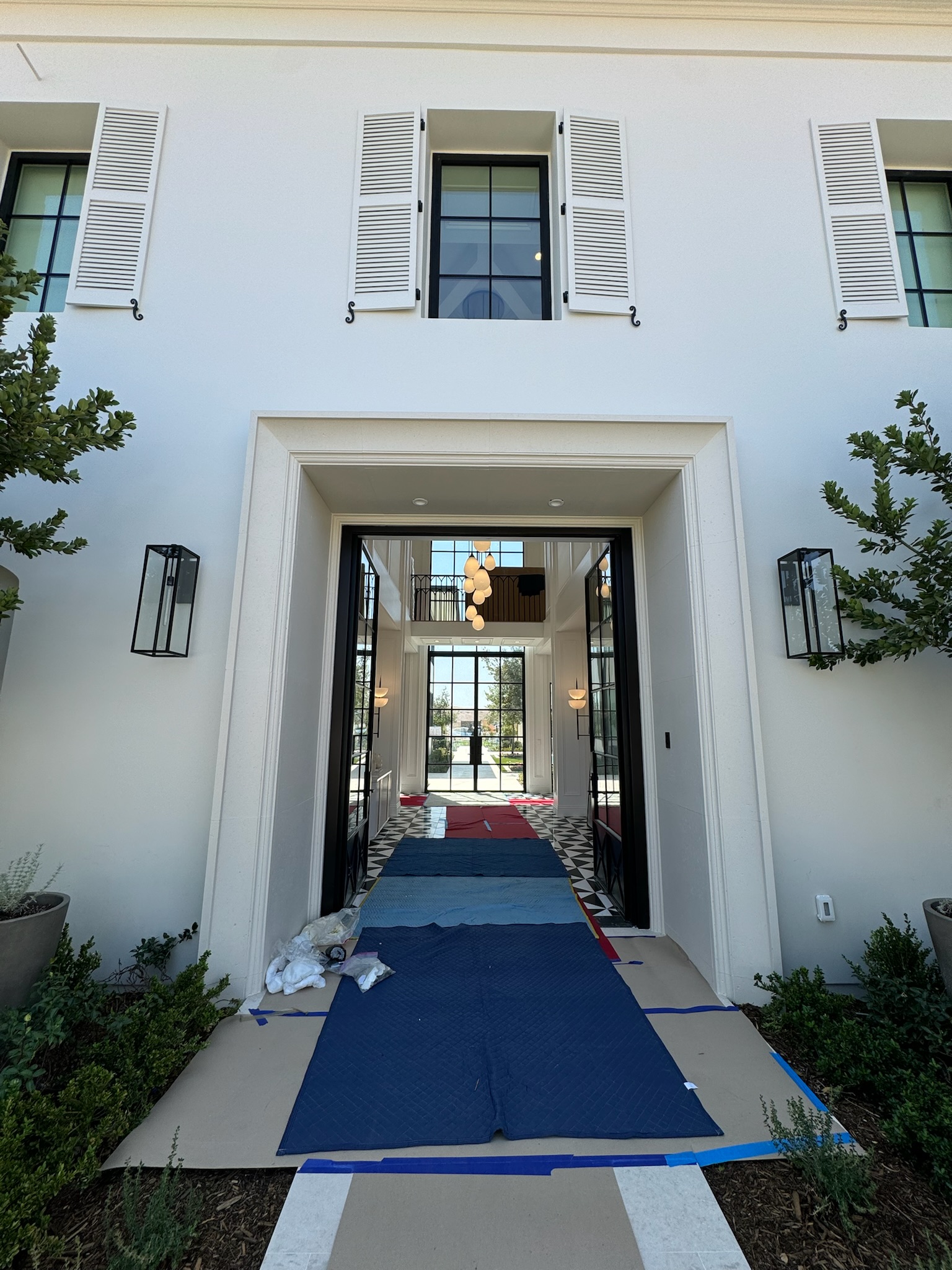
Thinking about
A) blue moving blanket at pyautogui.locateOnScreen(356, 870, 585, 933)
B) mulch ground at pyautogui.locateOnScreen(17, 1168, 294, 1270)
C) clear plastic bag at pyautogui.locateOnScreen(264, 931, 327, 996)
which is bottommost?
mulch ground at pyautogui.locateOnScreen(17, 1168, 294, 1270)

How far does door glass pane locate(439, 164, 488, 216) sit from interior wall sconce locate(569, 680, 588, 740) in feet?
19.8

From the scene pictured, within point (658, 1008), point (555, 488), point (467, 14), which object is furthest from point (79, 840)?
point (467, 14)

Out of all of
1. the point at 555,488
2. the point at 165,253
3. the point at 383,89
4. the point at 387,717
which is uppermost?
the point at 383,89

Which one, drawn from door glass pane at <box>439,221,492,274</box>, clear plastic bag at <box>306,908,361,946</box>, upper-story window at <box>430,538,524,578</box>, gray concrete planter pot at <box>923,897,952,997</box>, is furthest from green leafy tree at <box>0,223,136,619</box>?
upper-story window at <box>430,538,524,578</box>

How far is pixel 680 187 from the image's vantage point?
3.19m

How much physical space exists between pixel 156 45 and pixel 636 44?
2.99 m

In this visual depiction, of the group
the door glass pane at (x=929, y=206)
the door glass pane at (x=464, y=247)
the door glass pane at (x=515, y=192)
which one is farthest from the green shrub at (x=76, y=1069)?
the door glass pane at (x=929, y=206)

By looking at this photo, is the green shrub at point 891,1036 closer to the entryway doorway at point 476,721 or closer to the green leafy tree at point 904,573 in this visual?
the green leafy tree at point 904,573

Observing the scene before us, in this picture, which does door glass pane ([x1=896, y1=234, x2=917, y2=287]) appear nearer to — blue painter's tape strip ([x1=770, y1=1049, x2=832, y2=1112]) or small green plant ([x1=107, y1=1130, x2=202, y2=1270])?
blue painter's tape strip ([x1=770, y1=1049, x2=832, y2=1112])

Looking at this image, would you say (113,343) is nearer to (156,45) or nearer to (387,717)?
(156,45)

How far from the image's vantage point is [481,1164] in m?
1.60

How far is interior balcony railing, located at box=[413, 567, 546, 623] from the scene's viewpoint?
1133 centimetres

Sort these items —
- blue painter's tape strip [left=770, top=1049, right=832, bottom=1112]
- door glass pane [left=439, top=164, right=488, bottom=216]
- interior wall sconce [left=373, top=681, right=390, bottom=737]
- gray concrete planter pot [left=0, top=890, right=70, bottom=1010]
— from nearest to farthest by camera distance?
blue painter's tape strip [left=770, top=1049, right=832, bottom=1112] → gray concrete planter pot [left=0, top=890, right=70, bottom=1010] → door glass pane [left=439, top=164, right=488, bottom=216] → interior wall sconce [left=373, top=681, right=390, bottom=737]

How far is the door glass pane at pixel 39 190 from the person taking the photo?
3451 mm
